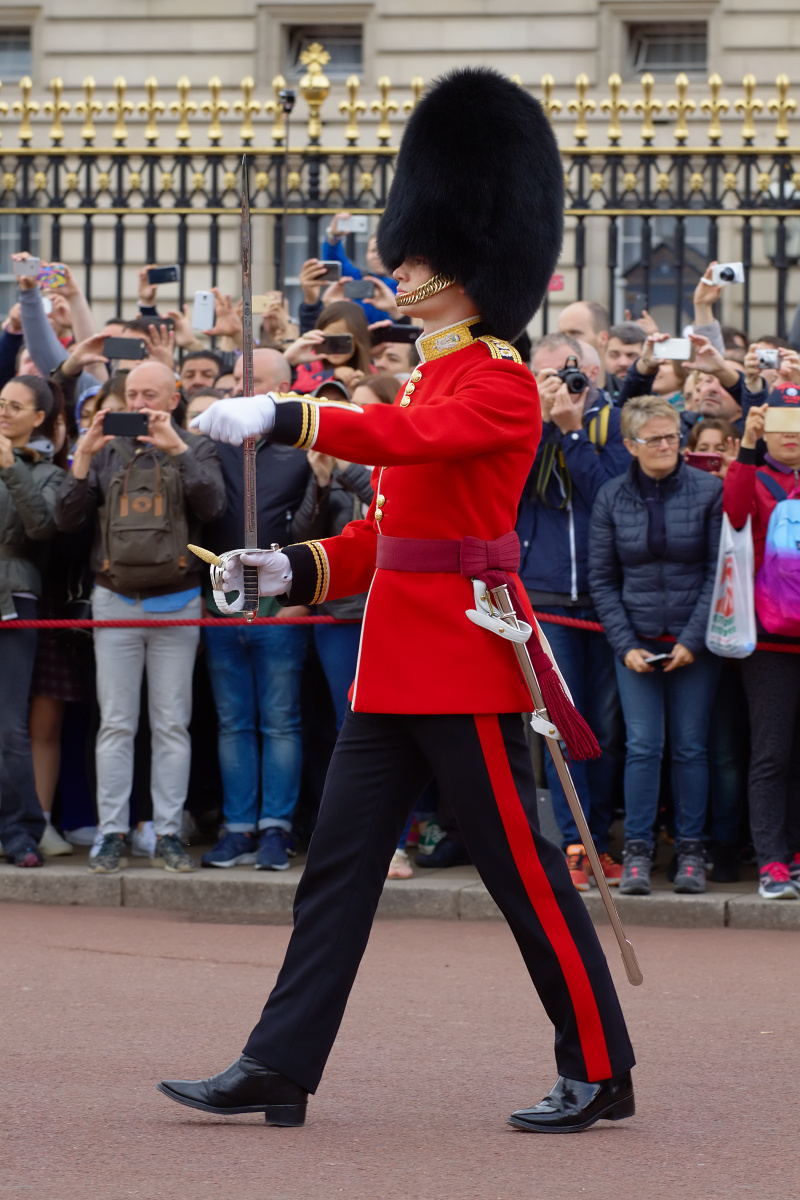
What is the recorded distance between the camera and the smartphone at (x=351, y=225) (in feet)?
30.3

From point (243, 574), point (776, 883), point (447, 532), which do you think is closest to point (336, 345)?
point (776, 883)

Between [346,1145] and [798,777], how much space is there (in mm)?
3536

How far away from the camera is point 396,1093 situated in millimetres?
4215

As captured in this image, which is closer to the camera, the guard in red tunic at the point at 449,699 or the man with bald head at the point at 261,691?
the guard in red tunic at the point at 449,699

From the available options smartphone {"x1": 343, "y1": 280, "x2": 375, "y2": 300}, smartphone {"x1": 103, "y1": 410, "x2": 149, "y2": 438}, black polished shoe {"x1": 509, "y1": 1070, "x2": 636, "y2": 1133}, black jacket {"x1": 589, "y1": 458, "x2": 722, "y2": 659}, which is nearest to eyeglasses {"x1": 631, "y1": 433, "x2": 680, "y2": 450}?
black jacket {"x1": 589, "y1": 458, "x2": 722, "y2": 659}

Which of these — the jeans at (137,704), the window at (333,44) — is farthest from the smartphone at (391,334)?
the window at (333,44)

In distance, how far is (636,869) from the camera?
21.8 feet

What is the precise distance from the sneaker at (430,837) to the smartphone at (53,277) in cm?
340

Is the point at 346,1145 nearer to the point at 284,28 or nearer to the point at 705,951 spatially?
the point at 705,951

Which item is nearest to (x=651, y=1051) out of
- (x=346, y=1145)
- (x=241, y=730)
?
(x=346, y=1145)

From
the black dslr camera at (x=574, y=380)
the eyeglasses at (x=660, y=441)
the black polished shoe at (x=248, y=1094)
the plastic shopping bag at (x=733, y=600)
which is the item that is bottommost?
the black polished shoe at (x=248, y=1094)

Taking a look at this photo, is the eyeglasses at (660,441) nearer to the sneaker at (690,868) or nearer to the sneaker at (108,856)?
the sneaker at (690,868)

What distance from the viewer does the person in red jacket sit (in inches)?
260

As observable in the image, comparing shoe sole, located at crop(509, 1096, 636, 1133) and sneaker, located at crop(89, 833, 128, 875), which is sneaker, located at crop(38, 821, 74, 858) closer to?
sneaker, located at crop(89, 833, 128, 875)
